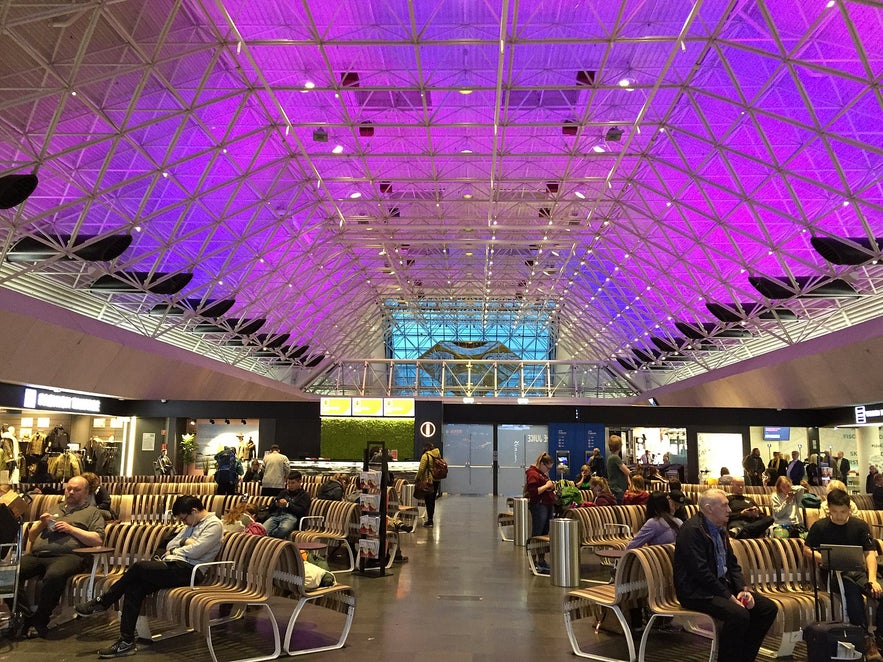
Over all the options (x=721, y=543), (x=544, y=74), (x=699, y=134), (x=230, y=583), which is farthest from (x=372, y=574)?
(x=699, y=134)

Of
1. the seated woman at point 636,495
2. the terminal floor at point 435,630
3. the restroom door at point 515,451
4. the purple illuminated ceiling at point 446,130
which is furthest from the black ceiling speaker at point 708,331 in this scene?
the terminal floor at point 435,630

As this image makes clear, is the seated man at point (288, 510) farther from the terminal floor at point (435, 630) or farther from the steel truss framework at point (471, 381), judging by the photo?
the steel truss framework at point (471, 381)

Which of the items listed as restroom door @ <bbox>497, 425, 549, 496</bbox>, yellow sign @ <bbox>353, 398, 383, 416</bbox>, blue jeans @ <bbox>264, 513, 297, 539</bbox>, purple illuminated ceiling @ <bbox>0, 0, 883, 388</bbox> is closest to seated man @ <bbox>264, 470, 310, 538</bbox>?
blue jeans @ <bbox>264, 513, 297, 539</bbox>

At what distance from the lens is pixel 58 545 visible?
7441mm

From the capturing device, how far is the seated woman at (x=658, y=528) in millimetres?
7219

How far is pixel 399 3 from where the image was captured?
560 inches

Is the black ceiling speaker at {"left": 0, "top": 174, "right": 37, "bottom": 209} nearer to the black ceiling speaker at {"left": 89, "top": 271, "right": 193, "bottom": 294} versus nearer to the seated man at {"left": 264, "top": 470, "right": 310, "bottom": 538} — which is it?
the black ceiling speaker at {"left": 89, "top": 271, "right": 193, "bottom": 294}

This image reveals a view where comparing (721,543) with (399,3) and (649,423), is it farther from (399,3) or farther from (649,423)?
(649,423)

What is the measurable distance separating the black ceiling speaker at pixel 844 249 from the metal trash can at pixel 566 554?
36.5 feet

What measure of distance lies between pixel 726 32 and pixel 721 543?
1237cm

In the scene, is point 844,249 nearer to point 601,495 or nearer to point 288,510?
point 601,495

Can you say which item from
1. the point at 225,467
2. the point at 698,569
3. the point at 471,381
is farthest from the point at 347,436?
the point at 698,569

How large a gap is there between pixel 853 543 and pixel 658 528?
1.69m

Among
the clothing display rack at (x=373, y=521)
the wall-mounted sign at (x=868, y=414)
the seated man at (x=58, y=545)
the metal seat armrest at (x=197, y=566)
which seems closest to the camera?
the metal seat armrest at (x=197, y=566)
